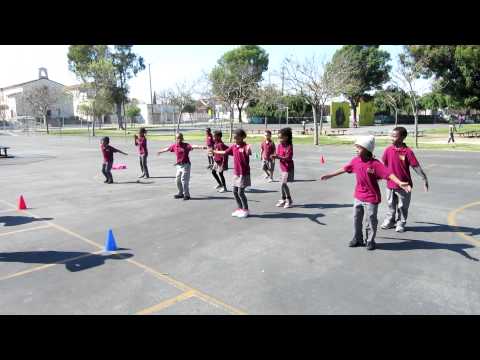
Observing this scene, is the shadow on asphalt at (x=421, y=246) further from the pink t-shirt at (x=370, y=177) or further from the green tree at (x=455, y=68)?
the green tree at (x=455, y=68)

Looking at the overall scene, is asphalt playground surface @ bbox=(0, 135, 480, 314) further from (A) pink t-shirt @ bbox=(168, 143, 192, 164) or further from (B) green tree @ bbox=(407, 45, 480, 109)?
(B) green tree @ bbox=(407, 45, 480, 109)

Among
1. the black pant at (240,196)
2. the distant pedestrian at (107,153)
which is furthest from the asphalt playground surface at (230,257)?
the distant pedestrian at (107,153)

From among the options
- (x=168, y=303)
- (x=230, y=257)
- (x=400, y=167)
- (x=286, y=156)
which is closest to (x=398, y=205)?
(x=400, y=167)

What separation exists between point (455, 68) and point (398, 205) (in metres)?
33.8

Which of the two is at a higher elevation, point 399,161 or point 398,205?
point 399,161

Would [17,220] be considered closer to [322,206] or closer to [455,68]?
[322,206]

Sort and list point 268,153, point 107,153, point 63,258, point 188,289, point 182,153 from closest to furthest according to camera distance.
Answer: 1. point 188,289
2. point 63,258
3. point 182,153
4. point 107,153
5. point 268,153

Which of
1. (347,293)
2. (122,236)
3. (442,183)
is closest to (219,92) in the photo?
(442,183)

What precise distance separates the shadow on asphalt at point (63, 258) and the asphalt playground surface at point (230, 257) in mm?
19

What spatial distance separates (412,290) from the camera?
496 cm

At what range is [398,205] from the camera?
24.6ft

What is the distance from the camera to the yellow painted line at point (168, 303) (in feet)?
14.8
